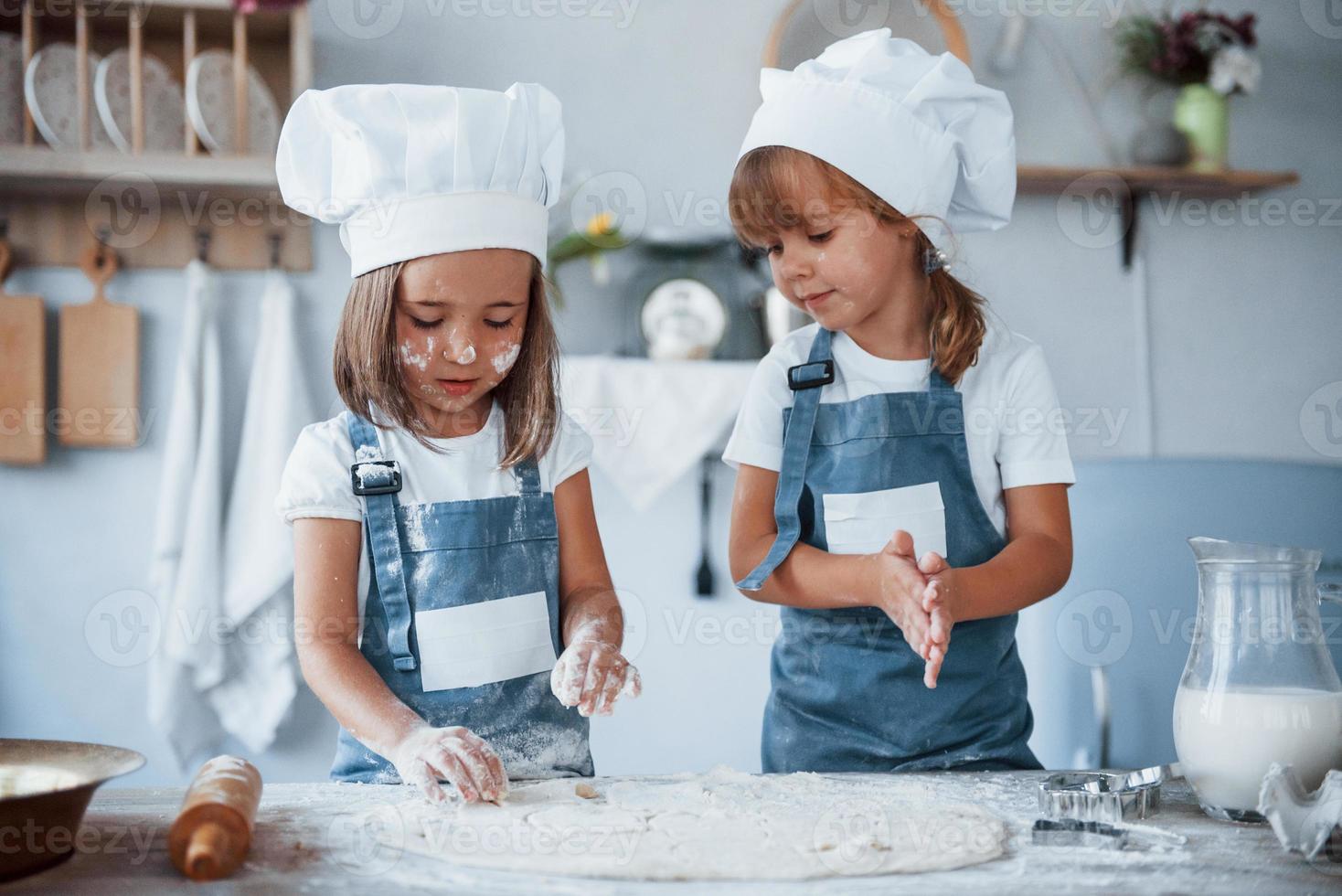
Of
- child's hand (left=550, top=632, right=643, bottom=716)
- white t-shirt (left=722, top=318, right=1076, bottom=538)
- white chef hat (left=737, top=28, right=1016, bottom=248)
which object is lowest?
child's hand (left=550, top=632, right=643, bottom=716)

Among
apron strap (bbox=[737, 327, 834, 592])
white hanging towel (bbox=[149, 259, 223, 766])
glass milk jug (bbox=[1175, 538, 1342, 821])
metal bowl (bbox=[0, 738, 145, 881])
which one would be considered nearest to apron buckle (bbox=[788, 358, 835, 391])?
apron strap (bbox=[737, 327, 834, 592])

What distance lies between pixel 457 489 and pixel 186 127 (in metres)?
1.11

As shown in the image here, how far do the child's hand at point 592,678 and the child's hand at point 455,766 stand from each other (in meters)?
0.08

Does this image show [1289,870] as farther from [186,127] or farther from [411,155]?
[186,127]

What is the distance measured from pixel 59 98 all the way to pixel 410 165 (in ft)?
3.64

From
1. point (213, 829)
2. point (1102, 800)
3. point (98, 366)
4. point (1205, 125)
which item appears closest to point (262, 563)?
point (98, 366)

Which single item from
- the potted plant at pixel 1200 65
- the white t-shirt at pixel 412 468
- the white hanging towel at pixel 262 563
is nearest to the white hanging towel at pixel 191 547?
the white hanging towel at pixel 262 563

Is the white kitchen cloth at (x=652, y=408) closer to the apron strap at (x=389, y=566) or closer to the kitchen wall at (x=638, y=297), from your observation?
the kitchen wall at (x=638, y=297)

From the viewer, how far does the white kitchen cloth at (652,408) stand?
1.89 meters

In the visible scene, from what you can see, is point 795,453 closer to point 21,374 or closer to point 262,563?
point 262,563

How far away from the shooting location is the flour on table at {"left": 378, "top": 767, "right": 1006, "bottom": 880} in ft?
2.17

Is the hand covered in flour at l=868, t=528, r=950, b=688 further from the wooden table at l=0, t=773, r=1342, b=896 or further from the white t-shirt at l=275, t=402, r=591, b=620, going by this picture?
the white t-shirt at l=275, t=402, r=591, b=620

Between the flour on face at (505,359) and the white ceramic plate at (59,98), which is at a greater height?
the white ceramic plate at (59,98)

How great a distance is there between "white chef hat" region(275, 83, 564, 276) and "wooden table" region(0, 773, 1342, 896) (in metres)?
0.48
